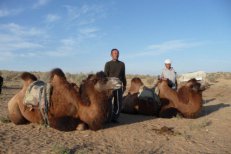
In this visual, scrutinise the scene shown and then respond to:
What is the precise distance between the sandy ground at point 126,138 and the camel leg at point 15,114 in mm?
175

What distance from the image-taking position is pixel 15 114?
31.7ft

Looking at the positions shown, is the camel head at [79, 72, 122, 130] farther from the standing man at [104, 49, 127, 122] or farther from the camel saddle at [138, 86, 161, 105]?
the camel saddle at [138, 86, 161, 105]

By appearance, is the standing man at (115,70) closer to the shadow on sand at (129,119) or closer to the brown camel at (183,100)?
the shadow on sand at (129,119)

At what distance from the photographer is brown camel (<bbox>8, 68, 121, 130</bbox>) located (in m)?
8.89

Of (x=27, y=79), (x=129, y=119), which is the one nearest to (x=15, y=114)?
(x=27, y=79)

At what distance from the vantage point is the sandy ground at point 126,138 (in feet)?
23.9

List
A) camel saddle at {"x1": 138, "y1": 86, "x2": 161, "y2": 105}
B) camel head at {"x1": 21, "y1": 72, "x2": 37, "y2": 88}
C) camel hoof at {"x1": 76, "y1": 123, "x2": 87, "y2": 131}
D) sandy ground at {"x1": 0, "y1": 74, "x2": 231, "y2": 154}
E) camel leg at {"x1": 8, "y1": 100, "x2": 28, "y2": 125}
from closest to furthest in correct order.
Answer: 1. sandy ground at {"x1": 0, "y1": 74, "x2": 231, "y2": 154}
2. camel hoof at {"x1": 76, "y1": 123, "x2": 87, "y2": 131}
3. camel leg at {"x1": 8, "y1": 100, "x2": 28, "y2": 125}
4. camel head at {"x1": 21, "y1": 72, "x2": 37, "y2": 88}
5. camel saddle at {"x1": 138, "y1": 86, "x2": 161, "y2": 105}

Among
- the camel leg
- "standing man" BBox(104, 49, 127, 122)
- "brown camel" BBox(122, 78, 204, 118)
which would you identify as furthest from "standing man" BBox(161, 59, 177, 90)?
the camel leg

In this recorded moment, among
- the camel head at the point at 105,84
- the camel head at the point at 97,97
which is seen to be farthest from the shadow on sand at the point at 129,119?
the camel head at the point at 105,84

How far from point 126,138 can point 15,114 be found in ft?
9.89

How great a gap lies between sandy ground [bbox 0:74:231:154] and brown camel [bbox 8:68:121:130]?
0.25 meters

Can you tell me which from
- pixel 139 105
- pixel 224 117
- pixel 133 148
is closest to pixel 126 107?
pixel 139 105

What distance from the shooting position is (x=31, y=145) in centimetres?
736

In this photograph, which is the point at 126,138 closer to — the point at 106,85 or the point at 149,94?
the point at 106,85
